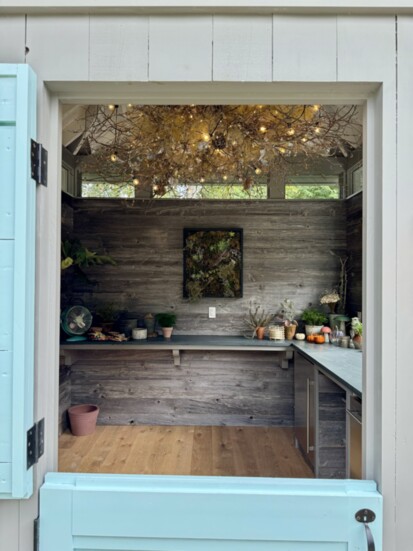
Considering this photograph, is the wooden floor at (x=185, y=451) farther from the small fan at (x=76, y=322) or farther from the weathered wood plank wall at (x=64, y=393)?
the small fan at (x=76, y=322)

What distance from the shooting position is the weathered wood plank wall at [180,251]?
357 cm

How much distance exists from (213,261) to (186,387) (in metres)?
1.34

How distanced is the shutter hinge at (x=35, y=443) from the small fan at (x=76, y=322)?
2.48 meters

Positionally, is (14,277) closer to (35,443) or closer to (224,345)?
(35,443)

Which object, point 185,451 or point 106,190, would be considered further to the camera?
point 106,190

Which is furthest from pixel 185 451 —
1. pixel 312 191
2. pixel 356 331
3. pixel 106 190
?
pixel 312 191

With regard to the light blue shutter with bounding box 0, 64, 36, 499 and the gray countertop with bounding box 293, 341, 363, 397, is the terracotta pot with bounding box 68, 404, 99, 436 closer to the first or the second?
the gray countertop with bounding box 293, 341, 363, 397

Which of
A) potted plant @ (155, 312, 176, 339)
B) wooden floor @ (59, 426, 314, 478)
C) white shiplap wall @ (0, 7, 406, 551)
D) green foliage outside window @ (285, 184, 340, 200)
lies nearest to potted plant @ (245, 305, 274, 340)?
potted plant @ (155, 312, 176, 339)

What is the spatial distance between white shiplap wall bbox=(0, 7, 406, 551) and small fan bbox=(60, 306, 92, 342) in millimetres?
2494

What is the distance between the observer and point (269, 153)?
207 centimetres

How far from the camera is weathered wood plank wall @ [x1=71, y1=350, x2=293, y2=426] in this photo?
11.4ft

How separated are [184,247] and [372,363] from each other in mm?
2780

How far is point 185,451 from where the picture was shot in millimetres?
2924

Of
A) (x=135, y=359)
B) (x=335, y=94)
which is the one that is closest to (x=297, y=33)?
(x=335, y=94)
